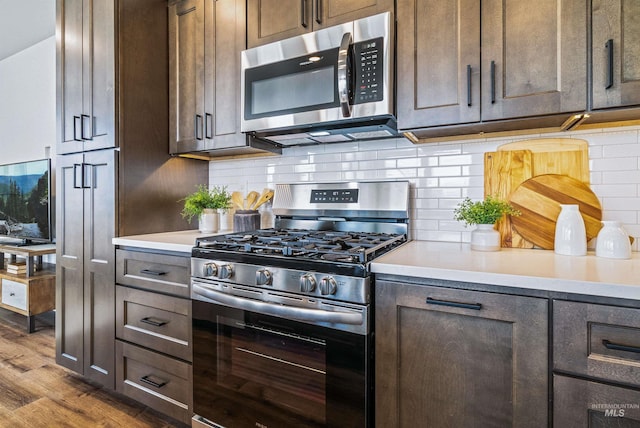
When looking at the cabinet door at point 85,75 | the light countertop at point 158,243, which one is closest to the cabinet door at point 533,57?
the light countertop at point 158,243

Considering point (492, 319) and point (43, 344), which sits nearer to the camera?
point (492, 319)

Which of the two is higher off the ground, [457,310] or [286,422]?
[457,310]

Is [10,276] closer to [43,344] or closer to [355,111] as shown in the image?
[43,344]

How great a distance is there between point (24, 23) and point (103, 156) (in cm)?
240

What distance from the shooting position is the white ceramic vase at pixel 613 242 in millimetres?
1269

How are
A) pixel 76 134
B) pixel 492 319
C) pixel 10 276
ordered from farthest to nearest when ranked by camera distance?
pixel 10 276
pixel 76 134
pixel 492 319

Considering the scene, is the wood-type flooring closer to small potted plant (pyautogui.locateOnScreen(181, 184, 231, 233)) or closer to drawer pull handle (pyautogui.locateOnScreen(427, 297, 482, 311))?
small potted plant (pyautogui.locateOnScreen(181, 184, 231, 233))

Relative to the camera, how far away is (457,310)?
1.07m

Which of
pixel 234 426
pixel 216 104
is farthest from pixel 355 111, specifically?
pixel 234 426

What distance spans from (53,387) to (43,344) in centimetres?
91

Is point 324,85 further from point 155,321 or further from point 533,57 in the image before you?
point 155,321

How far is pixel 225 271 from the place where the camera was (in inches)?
57.5

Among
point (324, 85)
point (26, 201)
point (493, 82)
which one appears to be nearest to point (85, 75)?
point (324, 85)

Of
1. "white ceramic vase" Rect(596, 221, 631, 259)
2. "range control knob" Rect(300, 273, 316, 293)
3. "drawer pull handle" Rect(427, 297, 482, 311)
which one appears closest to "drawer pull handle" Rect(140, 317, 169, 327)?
"range control knob" Rect(300, 273, 316, 293)
